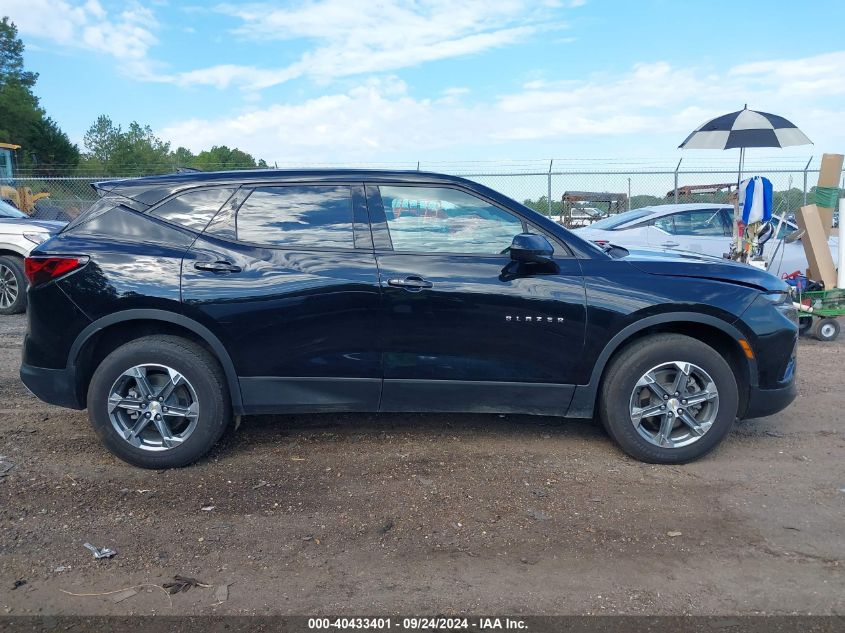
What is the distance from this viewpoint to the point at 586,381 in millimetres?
4109

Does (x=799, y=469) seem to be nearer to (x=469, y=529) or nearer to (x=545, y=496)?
(x=545, y=496)

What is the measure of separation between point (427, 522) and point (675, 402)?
68.2 inches

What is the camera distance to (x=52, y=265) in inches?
157

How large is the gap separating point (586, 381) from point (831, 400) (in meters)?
2.84

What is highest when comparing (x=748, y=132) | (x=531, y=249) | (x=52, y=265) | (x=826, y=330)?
(x=748, y=132)

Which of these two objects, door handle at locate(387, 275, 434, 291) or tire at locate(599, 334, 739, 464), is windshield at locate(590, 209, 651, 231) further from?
door handle at locate(387, 275, 434, 291)

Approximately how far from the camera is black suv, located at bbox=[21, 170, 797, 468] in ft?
13.1

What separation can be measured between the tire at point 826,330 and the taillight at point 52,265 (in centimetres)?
798

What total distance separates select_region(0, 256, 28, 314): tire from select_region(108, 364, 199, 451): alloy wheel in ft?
20.3

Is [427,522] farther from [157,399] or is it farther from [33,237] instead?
[33,237]

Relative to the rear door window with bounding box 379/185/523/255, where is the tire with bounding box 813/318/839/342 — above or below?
below

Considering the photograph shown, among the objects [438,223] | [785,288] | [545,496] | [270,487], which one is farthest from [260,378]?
[785,288]

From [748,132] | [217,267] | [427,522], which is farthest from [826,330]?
[217,267]

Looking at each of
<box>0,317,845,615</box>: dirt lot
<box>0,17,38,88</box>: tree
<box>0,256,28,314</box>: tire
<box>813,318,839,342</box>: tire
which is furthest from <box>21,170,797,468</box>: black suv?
<box>0,17,38,88</box>: tree
